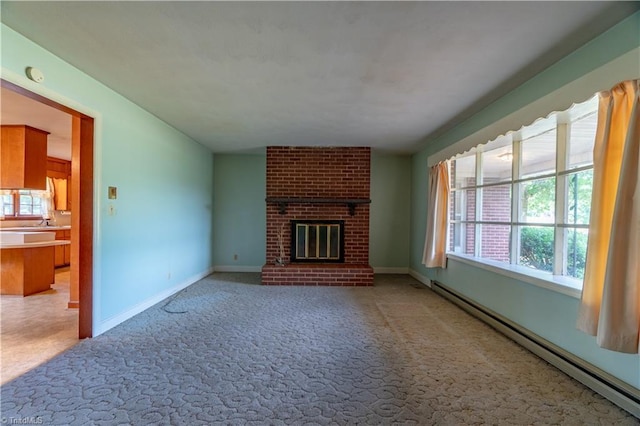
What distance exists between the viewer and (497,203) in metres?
3.57

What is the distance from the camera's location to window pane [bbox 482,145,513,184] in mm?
3406

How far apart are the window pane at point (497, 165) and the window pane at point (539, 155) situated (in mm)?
217

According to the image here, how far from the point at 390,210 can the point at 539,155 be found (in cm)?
327

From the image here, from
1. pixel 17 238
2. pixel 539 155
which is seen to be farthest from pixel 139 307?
pixel 539 155

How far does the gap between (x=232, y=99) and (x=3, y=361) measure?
2937 mm

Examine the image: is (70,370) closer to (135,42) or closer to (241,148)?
(135,42)

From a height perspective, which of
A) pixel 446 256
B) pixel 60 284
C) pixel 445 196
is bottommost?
pixel 60 284

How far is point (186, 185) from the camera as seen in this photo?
4.74 m

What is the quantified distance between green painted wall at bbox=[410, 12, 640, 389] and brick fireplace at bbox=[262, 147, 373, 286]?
5.43 ft

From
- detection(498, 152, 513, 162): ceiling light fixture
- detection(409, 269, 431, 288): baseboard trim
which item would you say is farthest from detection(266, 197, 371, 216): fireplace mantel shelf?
detection(498, 152, 513, 162): ceiling light fixture

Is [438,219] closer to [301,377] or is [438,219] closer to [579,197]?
[579,197]

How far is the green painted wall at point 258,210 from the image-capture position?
601 centimetres

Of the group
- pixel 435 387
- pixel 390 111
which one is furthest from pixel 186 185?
pixel 435 387

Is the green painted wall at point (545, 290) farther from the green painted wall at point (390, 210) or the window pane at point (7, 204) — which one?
the window pane at point (7, 204)
